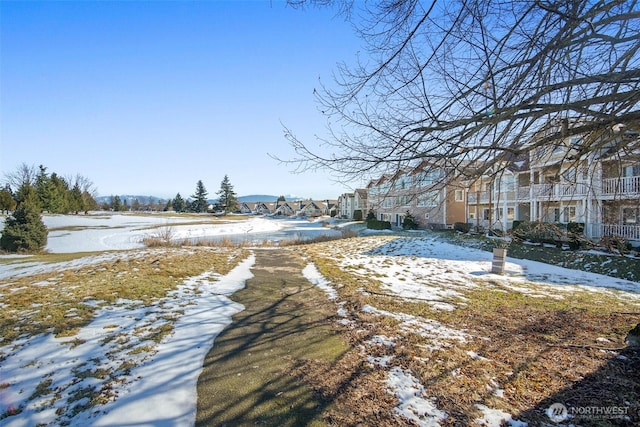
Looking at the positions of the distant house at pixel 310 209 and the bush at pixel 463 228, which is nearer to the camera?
the bush at pixel 463 228

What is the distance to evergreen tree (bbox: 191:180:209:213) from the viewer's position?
290 ft

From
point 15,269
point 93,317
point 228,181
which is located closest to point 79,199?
point 228,181

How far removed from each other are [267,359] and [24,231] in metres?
21.5

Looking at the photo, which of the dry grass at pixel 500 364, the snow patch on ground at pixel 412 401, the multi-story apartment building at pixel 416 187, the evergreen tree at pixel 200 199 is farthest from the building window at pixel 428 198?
the evergreen tree at pixel 200 199

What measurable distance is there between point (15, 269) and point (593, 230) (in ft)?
96.0

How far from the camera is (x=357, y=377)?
3432 mm

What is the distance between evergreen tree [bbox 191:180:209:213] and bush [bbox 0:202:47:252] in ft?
237

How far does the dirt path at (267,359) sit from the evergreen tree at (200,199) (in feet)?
289

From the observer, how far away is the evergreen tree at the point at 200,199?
8831 centimetres

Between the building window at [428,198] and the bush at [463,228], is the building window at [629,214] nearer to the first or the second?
the building window at [428,198]

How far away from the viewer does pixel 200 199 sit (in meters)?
88.9

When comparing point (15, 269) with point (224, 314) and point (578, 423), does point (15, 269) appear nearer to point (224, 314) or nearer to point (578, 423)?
point (224, 314)

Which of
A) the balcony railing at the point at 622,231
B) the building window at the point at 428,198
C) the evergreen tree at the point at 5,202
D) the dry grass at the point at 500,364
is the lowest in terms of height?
the dry grass at the point at 500,364

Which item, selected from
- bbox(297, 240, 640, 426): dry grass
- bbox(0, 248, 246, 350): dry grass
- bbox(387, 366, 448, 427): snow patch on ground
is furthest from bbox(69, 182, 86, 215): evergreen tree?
bbox(387, 366, 448, 427): snow patch on ground
